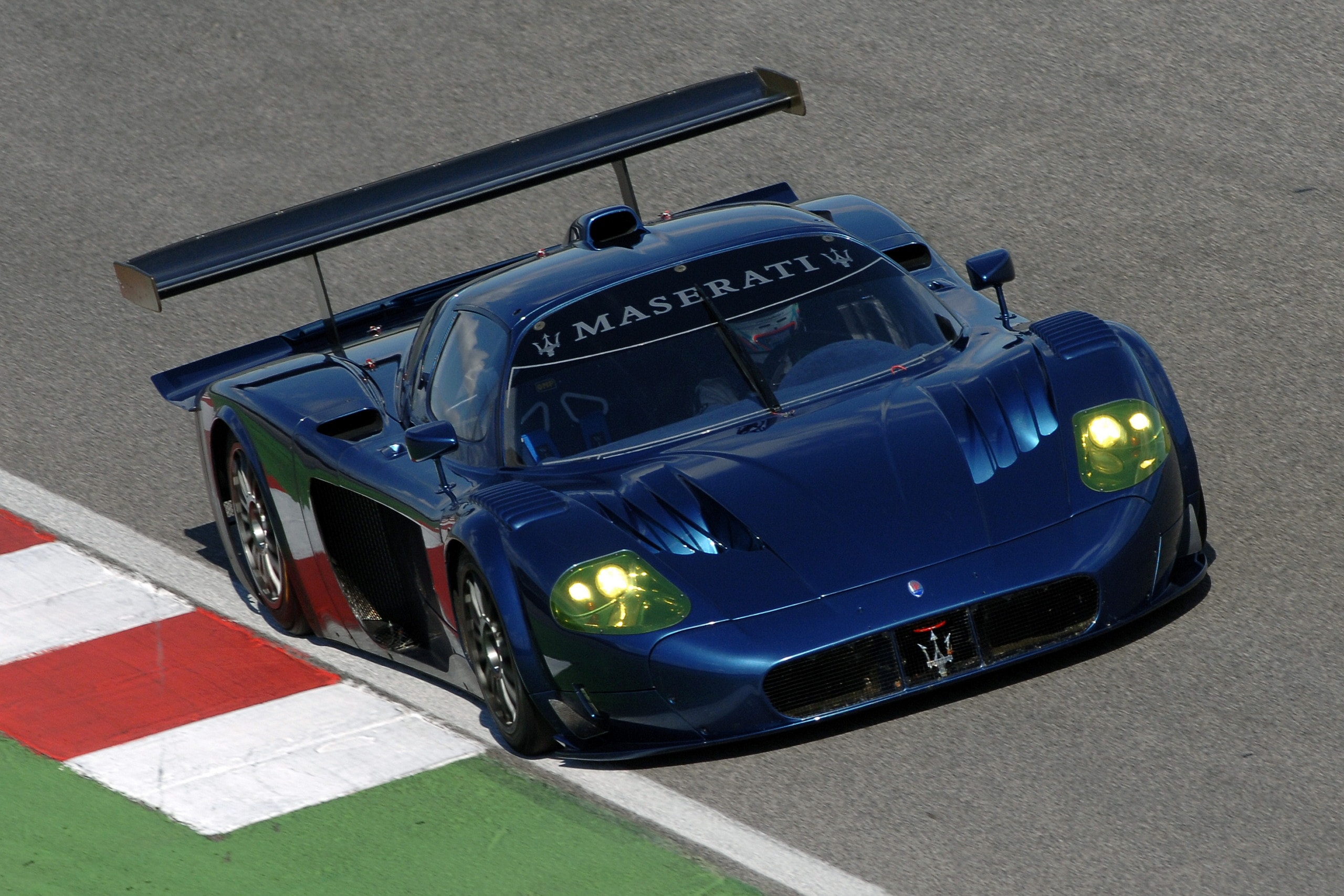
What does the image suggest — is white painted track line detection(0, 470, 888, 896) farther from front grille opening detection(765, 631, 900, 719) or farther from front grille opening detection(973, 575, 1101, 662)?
front grille opening detection(973, 575, 1101, 662)

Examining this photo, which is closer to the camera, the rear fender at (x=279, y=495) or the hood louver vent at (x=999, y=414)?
the hood louver vent at (x=999, y=414)

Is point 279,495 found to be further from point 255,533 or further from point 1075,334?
point 1075,334

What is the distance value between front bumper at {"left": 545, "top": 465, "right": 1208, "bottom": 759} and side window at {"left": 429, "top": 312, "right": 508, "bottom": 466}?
4.00 ft

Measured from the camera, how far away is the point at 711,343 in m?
5.81

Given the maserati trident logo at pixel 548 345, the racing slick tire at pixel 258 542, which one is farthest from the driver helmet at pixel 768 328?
the racing slick tire at pixel 258 542

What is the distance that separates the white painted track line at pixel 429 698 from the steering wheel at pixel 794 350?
1.29 metres

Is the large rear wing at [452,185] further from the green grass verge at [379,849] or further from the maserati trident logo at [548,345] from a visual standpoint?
the green grass verge at [379,849]

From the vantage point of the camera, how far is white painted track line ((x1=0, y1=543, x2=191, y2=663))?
256 inches

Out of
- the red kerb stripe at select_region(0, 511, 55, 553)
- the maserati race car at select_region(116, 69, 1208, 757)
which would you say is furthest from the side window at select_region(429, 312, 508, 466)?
the red kerb stripe at select_region(0, 511, 55, 553)

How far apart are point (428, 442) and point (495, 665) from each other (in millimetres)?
668

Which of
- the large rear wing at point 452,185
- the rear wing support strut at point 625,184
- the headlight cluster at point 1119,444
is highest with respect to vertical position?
the large rear wing at point 452,185

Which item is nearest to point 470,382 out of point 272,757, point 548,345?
point 548,345

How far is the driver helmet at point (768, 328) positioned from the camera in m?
5.82

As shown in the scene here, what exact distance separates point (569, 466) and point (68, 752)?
5.38ft
